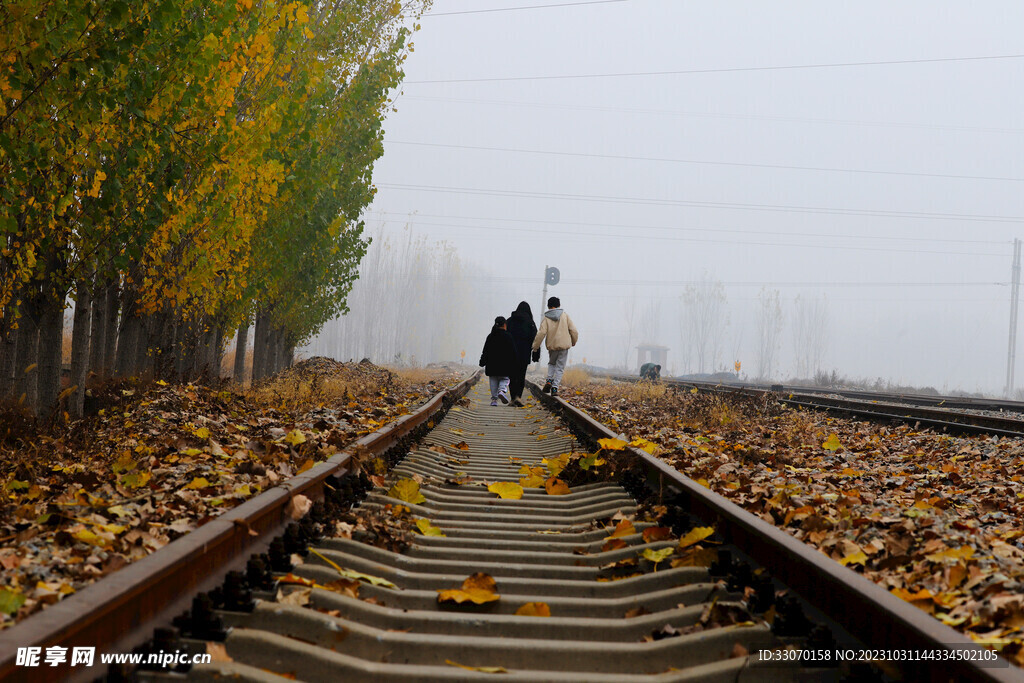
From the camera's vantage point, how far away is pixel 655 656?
314cm

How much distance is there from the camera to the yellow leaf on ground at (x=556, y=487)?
6801mm

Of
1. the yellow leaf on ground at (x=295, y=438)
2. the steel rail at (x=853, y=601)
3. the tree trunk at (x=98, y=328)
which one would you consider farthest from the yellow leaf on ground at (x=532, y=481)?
the tree trunk at (x=98, y=328)

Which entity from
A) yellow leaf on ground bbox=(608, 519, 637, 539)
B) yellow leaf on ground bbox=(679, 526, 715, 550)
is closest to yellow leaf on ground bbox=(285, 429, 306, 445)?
yellow leaf on ground bbox=(608, 519, 637, 539)

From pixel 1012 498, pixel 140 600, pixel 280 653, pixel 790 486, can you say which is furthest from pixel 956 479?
pixel 140 600

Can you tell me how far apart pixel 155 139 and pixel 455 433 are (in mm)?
5108

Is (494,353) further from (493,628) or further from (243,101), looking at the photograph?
(493,628)

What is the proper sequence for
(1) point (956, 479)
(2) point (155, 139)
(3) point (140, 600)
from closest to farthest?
(3) point (140, 600), (1) point (956, 479), (2) point (155, 139)

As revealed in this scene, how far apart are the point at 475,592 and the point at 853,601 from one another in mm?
1580

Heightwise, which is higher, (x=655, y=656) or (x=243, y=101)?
(x=243, y=101)

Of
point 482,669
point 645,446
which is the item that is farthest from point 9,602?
point 645,446

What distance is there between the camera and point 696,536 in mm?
4383

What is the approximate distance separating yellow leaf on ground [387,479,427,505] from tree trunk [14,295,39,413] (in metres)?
4.98

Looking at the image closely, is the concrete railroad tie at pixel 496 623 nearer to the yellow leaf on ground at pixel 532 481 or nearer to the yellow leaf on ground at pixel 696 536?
the yellow leaf on ground at pixel 696 536

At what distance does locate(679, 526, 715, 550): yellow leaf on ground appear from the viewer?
14.2ft
